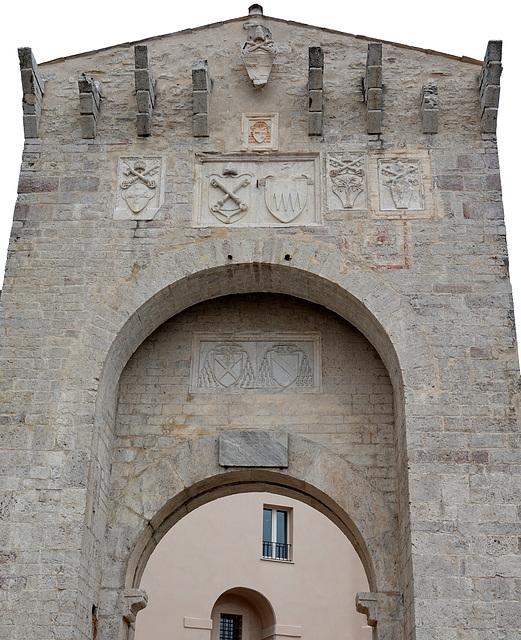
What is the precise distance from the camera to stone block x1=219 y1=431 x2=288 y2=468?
7129mm

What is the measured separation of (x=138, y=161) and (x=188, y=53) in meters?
1.34

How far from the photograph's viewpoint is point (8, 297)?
22.8ft

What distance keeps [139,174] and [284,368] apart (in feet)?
7.27

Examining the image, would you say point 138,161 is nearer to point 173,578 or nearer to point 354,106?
point 354,106

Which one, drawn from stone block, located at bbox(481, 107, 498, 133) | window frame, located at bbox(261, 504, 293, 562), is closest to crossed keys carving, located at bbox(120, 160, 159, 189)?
stone block, located at bbox(481, 107, 498, 133)

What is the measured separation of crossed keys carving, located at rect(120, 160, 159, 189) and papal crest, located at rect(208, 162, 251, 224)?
53cm

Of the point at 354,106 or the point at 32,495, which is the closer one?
the point at 32,495

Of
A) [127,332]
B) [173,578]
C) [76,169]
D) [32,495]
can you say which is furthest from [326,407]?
[173,578]

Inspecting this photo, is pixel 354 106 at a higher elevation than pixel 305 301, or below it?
higher

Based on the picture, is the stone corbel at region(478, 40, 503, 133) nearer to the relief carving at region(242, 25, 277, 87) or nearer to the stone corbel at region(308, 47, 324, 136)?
the stone corbel at region(308, 47, 324, 136)

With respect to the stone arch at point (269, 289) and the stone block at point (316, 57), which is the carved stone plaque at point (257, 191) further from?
the stone block at point (316, 57)

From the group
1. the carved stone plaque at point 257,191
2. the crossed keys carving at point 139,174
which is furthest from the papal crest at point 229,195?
the crossed keys carving at point 139,174

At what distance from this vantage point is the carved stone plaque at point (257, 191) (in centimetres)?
724

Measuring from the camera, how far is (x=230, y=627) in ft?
45.6
